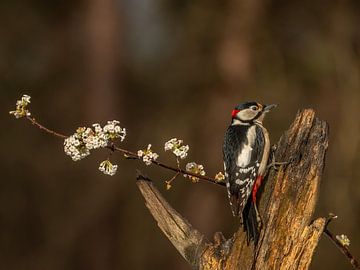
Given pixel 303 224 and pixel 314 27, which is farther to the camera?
pixel 314 27

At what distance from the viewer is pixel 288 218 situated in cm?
377

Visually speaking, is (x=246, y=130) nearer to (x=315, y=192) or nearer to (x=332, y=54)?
(x=315, y=192)

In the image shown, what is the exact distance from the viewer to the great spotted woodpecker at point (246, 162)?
12.7 ft

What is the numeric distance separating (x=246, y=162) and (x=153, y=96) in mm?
8439

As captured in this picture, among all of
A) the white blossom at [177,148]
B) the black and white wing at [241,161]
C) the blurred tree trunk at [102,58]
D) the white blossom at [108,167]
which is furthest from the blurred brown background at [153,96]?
the white blossom at [108,167]

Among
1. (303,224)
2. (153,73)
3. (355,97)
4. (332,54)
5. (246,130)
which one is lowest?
(303,224)

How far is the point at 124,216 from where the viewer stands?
38.9ft

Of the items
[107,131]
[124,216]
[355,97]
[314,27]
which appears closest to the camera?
[107,131]

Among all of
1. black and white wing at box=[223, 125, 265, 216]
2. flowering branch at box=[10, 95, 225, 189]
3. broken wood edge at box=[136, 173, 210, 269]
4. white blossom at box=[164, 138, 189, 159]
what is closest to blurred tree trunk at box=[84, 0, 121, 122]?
black and white wing at box=[223, 125, 265, 216]

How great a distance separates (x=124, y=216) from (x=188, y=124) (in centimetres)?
197

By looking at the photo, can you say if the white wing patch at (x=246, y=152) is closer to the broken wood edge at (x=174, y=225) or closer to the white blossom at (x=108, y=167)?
the broken wood edge at (x=174, y=225)

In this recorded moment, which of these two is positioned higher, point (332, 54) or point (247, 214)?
point (332, 54)

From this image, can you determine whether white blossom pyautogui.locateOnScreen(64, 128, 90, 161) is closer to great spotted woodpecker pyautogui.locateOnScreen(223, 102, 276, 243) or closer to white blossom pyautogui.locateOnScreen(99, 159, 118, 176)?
white blossom pyautogui.locateOnScreen(99, 159, 118, 176)

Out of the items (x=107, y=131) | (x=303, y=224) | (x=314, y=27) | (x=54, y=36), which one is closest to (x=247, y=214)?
(x=303, y=224)
